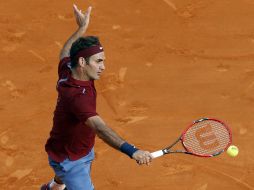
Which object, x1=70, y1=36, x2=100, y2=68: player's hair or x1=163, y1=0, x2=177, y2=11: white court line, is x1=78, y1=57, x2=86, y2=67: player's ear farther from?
x1=163, y1=0, x2=177, y2=11: white court line

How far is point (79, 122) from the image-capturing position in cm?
572

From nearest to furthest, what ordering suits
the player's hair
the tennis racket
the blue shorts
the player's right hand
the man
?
1. the player's right hand
2. the man
3. the player's hair
4. the blue shorts
5. the tennis racket

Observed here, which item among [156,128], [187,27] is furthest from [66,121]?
[187,27]

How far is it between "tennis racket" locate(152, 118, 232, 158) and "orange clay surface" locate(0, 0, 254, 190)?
762mm

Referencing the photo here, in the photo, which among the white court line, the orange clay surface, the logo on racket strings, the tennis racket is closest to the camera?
the tennis racket

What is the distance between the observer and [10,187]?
7.47 meters

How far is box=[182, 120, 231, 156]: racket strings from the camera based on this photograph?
648cm

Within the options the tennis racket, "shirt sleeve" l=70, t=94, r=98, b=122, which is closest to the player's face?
"shirt sleeve" l=70, t=94, r=98, b=122

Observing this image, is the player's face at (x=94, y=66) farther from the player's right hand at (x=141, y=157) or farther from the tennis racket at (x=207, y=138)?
the tennis racket at (x=207, y=138)

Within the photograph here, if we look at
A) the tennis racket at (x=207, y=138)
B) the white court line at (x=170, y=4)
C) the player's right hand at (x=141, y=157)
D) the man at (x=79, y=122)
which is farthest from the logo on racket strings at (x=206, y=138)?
the white court line at (x=170, y=4)

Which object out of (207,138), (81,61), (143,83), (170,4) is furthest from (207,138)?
(170,4)

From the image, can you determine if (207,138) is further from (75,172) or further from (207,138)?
(75,172)

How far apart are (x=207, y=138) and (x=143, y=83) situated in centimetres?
263

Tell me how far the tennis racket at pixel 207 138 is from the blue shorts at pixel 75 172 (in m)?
0.94
